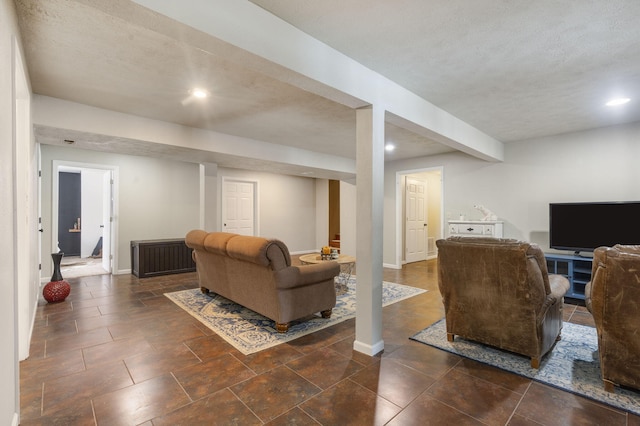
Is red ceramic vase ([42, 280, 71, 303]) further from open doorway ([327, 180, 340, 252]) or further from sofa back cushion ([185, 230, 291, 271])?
open doorway ([327, 180, 340, 252])

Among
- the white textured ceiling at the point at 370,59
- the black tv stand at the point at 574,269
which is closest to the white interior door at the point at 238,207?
the white textured ceiling at the point at 370,59

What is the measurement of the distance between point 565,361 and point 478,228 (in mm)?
2840

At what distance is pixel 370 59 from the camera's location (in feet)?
8.09

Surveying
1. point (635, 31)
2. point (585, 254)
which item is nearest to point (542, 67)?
point (635, 31)

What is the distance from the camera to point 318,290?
11.1 ft

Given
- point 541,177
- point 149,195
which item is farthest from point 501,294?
point 149,195

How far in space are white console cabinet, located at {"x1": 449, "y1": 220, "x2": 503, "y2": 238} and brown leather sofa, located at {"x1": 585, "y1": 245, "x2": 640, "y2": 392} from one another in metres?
3.06

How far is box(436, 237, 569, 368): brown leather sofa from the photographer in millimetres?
2299

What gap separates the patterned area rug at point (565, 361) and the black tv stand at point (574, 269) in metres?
1.13

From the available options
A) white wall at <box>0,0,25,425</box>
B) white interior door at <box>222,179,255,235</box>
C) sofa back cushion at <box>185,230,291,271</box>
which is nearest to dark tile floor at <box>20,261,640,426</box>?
white wall at <box>0,0,25,425</box>

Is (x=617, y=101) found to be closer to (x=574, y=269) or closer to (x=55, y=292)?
(x=574, y=269)

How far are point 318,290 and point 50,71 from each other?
3.13 metres

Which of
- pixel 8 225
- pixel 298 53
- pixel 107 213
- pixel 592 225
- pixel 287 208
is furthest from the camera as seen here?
pixel 287 208

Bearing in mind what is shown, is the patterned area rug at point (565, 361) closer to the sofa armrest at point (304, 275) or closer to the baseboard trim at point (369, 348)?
the baseboard trim at point (369, 348)
